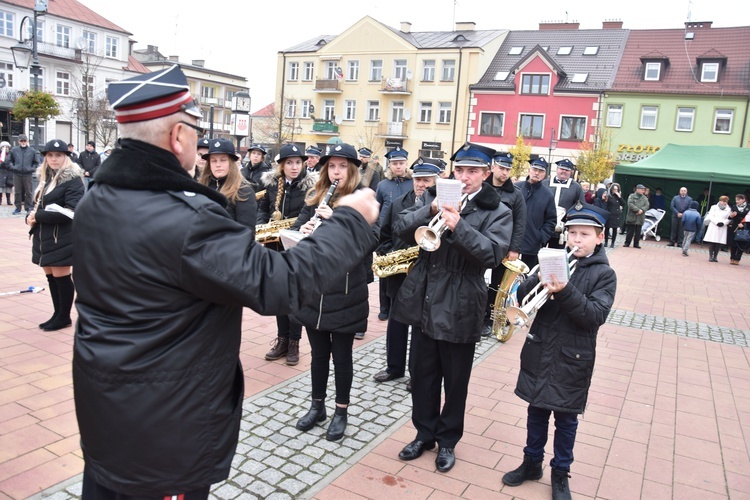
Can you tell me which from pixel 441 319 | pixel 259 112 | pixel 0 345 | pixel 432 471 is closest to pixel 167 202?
pixel 441 319

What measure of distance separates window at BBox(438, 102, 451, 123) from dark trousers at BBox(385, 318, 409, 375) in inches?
1543

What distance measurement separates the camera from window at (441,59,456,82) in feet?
139

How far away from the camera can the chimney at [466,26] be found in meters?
45.1

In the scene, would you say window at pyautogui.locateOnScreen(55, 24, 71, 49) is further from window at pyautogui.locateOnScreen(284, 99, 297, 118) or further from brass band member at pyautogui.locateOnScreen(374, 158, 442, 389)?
brass band member at pyautogui.locateOnScreen(374, 158, 442, 389)

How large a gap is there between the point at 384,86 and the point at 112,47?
81.9 feet

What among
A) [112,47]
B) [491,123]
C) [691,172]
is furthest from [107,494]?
[112,47]

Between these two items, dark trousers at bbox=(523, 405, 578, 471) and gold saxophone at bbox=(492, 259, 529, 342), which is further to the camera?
gold saxophone at bbox=(492, 259, 529, 342)

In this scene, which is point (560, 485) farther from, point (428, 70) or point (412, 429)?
point (428, 70)

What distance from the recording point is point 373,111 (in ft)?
153

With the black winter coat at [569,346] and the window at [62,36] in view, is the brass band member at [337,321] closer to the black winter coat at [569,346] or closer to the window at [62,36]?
the black winter coat at [569,346]

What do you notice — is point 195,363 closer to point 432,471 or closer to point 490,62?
point 432,471

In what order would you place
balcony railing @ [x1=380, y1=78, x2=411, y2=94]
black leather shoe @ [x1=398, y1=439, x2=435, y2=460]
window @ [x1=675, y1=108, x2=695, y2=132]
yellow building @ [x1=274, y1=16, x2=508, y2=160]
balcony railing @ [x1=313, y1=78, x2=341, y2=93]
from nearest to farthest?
black leather shoe @ [x1=398, y1=439, x2=435, y2=460]
window @ [x1=675, y1=108, x2=695, y2=132]
yellow building @ [x1=274, y1=16, x2=508, y2=160]
balcony railing @ [x1=380, y1=78, x2=411, y2=94]
balcony railing @ [x1=313, y1=78, x2=341, y2=93]

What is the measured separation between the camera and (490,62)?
42.6 m

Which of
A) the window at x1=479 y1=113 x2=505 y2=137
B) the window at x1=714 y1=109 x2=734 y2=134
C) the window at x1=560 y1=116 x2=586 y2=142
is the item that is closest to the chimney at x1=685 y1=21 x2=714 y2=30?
the window at x1=714 y1=109 x2=734 y2=134
